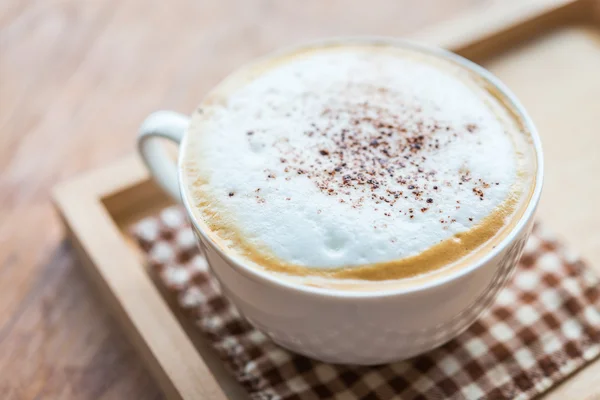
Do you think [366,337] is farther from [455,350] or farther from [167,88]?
[167,88]

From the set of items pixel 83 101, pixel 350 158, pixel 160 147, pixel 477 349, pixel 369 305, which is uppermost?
pixel 83 101

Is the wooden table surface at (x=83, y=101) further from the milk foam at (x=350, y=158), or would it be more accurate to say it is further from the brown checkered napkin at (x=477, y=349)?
the milk foam at (x=350, y=158)

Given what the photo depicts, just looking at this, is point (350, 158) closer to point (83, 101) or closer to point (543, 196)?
point (543, 196)

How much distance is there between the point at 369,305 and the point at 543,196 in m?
0.40

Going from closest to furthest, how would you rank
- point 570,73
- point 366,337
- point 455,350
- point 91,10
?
1. point 366,337
2. point 455,350
3. point 570,73
4. point 91,10

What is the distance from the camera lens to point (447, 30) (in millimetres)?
1027

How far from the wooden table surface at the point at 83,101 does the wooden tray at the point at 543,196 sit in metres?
0.05

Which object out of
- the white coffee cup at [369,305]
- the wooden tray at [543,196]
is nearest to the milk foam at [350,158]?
the white coffee cup at [369,305]

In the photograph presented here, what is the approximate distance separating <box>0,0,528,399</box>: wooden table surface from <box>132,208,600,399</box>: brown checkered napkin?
10cm

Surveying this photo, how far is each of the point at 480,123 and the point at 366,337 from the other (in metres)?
0.23

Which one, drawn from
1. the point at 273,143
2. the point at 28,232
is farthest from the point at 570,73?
the point at 28,232

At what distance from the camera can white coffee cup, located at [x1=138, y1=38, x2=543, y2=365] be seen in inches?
21.6

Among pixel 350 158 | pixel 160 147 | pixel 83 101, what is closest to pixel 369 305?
pixel 350 158

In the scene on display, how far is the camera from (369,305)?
548 millimetres
